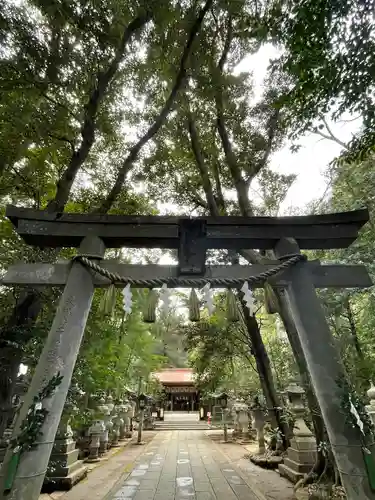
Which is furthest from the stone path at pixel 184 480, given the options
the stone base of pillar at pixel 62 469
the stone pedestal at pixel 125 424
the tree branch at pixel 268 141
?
the tree branch at pixel 268 141

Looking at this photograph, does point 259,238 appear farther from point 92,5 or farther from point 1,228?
point 1,228

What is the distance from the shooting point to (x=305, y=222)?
3.68 meters

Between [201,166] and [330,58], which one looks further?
[201,166]

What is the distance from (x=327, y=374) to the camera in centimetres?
289

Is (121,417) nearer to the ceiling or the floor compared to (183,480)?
nearer to the ceiling

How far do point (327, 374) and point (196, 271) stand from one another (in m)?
1.54

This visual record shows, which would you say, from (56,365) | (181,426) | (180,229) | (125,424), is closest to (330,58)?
(180,229)

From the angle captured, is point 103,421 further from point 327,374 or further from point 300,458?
point 327,374

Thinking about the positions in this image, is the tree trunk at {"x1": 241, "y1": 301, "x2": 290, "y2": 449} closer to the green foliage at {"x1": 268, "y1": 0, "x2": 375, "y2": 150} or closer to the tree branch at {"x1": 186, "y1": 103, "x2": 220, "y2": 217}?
the tree branch at {"x1": 186, "y1": 103, "x2": 220, "y2": 217}

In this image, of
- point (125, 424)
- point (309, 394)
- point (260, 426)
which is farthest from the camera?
point (125, 424)

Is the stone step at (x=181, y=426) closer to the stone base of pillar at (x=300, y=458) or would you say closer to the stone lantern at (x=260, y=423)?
the stone lantern at (x=260, y=423)

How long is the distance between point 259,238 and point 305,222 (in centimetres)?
56

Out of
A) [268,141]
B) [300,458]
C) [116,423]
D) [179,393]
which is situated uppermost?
[268,141]

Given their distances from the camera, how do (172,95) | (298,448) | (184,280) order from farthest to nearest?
(172,95), (298,448), (184,280)
